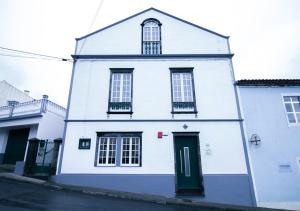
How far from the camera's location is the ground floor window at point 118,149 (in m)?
8.95

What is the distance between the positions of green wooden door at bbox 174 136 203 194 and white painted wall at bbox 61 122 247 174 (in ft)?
1.17

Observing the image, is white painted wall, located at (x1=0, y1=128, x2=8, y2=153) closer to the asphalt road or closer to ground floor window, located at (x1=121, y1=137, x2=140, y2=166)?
the asphalt road

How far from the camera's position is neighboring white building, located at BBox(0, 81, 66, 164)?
40.8ft

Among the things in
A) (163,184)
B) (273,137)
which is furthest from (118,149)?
(273,137)

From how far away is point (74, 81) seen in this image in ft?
33.9

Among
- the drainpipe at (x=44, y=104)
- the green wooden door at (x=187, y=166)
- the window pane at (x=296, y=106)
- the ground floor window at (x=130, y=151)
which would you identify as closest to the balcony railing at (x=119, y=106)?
the ground floor window at (x=130, y=151)

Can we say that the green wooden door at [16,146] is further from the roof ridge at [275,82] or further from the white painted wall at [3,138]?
the roof ridge at [275,82]

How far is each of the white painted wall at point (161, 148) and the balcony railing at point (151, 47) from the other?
462 centimetres

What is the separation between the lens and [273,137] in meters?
8.98

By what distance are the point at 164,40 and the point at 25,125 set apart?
38.7 feet

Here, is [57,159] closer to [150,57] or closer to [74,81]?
[74,81]

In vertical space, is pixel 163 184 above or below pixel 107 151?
below

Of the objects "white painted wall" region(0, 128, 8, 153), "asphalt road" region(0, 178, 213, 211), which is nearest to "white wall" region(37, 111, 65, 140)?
"asphalt road" region(0, 178, 213, 211)

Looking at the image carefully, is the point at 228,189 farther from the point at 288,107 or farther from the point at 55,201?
the point at 55,201
